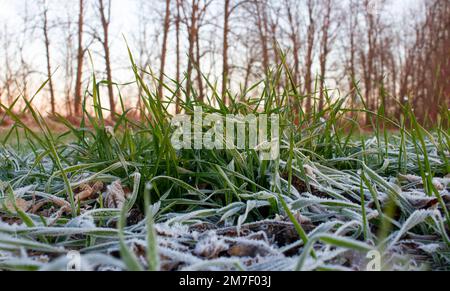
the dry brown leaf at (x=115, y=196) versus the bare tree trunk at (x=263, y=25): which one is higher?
the bare tree trunk at (x=263, y=25)

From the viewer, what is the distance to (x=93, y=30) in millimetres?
13445

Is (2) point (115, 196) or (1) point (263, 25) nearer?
(2) point (115, 196)

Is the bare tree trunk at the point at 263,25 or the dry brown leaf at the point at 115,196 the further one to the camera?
the bare tree trunk at the point at 263,25

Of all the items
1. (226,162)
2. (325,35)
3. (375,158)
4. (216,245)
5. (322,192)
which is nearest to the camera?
(216,245)

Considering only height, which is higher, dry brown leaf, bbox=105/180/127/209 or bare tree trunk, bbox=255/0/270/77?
bare tree trunk, bbox=255/0/270/77

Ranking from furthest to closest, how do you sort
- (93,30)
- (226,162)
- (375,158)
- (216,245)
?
1. (93,30)
2. (375,158)
3. (226,162)
4. (216,245)

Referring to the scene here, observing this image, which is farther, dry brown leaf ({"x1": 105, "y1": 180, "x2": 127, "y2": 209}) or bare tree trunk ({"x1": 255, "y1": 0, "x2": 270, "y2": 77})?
bare tree trunk ({"x1": 255, "y1": 0, "x2": 270, "y2": 77})

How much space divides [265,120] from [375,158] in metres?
0.43

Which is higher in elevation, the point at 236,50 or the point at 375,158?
the point at 236,50
